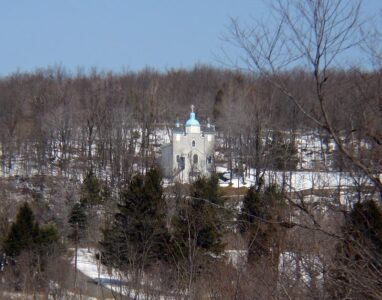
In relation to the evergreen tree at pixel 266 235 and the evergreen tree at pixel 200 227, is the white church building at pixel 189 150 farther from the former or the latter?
the evergreen tree at pixel 266 235

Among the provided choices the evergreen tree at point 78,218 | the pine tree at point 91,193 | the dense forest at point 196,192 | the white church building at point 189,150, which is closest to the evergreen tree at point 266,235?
the dense forest at point 196,192

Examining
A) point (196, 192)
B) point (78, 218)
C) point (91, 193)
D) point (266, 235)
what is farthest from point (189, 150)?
point (266, 235)

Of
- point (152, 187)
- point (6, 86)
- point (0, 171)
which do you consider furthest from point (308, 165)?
point (6, 86)

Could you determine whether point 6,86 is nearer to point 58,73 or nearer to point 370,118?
point 58,73

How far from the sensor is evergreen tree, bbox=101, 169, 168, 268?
1715cm

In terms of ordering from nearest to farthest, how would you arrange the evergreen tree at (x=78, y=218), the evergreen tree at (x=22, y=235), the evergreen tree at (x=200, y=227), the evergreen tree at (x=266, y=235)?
1. the evergreen tree at (x=266, y=235)
2. the evergreen tree at (x=200, y=227)
3. the evergreen tree at (x=22, y=235)
4. the evergreen tree at (x=78, y=218)

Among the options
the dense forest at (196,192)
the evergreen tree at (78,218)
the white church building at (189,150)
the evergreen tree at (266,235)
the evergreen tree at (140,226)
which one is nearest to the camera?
the dense forest at (196,192)

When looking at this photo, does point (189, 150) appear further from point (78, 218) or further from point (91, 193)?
point (78, 218)

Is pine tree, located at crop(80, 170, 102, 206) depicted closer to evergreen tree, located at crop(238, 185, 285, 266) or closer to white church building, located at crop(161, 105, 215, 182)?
white church building, located at crop(161, 105, 215, 182)

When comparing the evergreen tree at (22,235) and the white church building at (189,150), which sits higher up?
the white church building at (189,150)

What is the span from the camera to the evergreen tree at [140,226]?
1715 cm

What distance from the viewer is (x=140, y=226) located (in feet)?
61.1

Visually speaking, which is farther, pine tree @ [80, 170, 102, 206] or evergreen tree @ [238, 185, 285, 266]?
pine tree @ [80, 170, 102, 206]

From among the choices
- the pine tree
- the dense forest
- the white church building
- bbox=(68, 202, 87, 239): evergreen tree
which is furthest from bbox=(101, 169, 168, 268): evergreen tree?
the white church building
